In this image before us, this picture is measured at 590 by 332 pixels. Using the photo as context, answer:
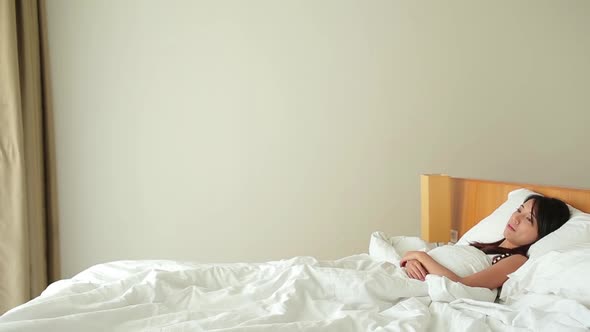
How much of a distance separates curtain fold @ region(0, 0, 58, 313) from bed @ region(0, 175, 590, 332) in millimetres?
838

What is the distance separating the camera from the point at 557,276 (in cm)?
146

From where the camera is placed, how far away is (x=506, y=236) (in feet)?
6.31

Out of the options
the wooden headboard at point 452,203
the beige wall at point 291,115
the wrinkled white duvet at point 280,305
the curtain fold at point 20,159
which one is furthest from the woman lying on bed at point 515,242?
the curtain fold at point 20,159

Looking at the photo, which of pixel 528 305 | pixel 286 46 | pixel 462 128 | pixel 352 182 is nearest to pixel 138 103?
pixel 286 46

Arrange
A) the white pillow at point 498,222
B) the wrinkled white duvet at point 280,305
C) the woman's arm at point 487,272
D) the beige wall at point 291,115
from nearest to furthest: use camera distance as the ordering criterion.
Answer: the wrinkled white duvet at point 280,305 → the woman's arm at point 487,272 → the white pillow at point 498,222 → the beige wall at point 291,115

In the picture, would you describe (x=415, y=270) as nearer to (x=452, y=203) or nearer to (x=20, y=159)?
(x=452, y=203)

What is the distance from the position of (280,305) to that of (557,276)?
81cm

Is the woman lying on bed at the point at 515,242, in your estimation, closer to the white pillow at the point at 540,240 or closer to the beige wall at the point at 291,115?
the white pillow at the point at 540,240

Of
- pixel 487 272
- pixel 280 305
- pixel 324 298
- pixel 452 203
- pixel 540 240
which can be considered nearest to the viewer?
pixel 280 305

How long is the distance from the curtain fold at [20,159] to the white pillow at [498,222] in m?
2.10

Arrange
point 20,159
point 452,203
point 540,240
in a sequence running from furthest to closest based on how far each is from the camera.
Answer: point 452,203
point 20,159
point 540,240

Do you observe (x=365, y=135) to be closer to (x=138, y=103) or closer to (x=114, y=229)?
(x=138, y=103)

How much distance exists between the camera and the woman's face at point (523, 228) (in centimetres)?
189

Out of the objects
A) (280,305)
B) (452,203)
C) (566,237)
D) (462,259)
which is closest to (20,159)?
(280,305)
